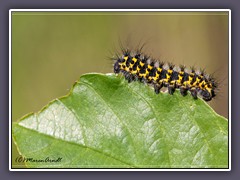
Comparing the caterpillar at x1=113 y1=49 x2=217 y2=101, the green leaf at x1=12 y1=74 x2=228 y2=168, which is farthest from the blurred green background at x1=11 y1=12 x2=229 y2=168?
the green leaf at x1=12 y1=74 x2=228 y2=168

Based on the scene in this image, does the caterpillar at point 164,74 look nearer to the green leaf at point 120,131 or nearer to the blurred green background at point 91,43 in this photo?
the green leaf at point 120,131

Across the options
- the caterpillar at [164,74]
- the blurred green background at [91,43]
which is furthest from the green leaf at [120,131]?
A: the blurred green background at [91,43]

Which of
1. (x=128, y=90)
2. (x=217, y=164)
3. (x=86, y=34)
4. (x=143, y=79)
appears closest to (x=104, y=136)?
(x=128, y=90)

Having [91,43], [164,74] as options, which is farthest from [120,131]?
[91,43]

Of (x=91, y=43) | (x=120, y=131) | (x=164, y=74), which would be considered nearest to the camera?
(x=120, y=131)

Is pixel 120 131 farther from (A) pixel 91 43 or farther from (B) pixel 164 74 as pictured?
(A) pixel 91 43
